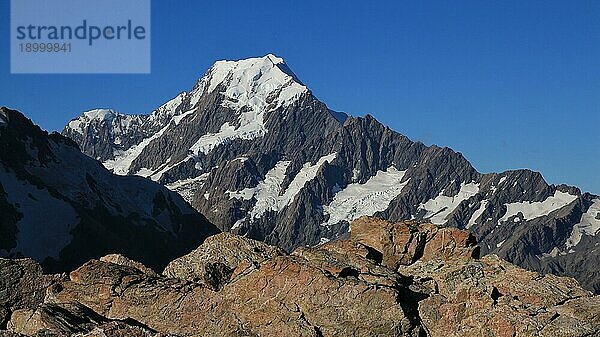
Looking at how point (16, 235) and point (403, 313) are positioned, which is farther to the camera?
point (16, 235)

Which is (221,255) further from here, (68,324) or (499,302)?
(499,302)

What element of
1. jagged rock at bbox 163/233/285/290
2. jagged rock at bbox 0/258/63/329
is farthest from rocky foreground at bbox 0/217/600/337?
jagged rock at bbox 163/233/285/290

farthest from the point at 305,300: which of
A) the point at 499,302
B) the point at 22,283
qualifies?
the point at 22,283

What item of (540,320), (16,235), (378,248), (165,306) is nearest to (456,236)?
(378,248)

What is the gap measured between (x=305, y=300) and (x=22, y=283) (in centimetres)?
1013

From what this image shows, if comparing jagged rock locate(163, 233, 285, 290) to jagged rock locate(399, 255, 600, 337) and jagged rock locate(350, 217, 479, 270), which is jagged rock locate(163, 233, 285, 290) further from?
jagged rock locate(399, 255, 600, 337)

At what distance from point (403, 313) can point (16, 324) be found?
1133 centimetres

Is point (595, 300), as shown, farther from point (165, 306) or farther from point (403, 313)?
point (165, 306)

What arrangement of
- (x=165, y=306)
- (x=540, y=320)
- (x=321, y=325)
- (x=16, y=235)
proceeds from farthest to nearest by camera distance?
(x=16, y=235)
(x=165, y=306)
(x=321, y=325)
(x=540, y=320)

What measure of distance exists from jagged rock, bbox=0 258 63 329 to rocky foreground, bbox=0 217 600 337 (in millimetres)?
35

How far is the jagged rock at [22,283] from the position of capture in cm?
2527

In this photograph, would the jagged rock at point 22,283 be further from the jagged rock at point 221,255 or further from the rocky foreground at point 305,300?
the jagged rock at point 221,255

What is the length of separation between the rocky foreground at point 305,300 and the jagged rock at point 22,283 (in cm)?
3

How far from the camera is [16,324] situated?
853 inches
